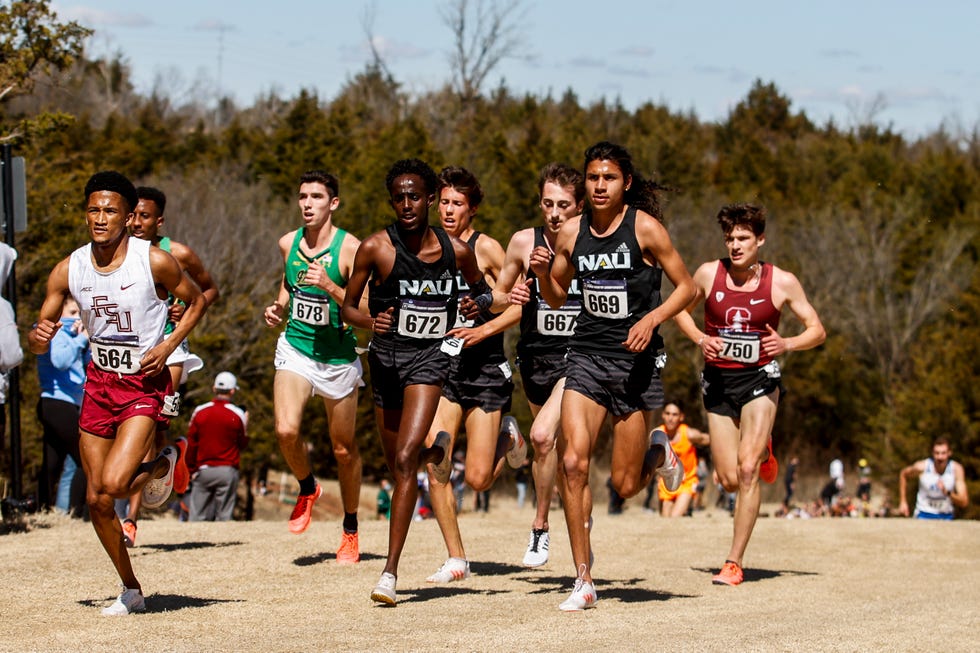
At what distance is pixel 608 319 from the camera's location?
27.3ft

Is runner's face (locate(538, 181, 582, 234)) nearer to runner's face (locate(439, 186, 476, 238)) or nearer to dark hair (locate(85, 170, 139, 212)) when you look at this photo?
runner's face (locate(439, 186, 476, 238))

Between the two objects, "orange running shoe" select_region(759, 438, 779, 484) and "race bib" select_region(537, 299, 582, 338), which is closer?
"race bib" select_region(537, 299, 582, 338)

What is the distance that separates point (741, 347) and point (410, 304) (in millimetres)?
2866

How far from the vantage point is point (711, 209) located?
217 feet

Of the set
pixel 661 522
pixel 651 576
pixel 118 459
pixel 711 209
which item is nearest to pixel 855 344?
pixel 711 209

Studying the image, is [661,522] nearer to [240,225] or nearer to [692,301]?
[692,301]

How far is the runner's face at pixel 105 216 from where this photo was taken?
24.7ft

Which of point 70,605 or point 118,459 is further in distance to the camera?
point 70,605

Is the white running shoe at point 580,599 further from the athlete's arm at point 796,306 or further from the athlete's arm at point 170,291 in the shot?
the athlete's arm at point 170,291

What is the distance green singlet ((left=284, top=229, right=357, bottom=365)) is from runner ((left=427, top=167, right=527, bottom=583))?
0.83m

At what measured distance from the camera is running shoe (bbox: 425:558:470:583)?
9.41 meters

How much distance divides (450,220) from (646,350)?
2.04 m

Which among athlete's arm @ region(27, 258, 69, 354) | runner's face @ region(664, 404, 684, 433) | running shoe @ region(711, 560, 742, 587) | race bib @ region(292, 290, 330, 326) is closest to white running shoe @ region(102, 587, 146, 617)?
athlete's arm @ region(27, 258, 69, 354)

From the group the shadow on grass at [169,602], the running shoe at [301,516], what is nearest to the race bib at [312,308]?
the running shoe at [301,516]
